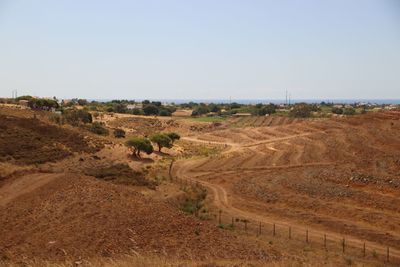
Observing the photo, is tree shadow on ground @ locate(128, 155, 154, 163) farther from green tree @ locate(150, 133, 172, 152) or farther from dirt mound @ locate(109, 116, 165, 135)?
dirt mound @ locate(109, 116, 165, 135)

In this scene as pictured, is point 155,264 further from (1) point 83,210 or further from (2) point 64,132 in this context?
(2) point 64,132

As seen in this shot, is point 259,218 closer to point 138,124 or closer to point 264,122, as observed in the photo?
point 138,124

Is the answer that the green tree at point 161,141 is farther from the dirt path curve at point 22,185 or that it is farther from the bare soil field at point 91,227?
the dirt path curve at point 22,185

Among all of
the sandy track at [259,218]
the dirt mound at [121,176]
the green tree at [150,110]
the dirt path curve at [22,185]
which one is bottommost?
the sandy track at [259,218]

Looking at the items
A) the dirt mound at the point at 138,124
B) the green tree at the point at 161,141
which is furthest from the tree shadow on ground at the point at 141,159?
the dirt mound at the point at 138,124

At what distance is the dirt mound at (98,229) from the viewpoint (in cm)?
1791

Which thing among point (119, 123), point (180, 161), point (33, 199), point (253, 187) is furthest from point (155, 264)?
point (119, 123)

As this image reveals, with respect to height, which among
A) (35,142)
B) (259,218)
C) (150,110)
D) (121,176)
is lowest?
(259,218)

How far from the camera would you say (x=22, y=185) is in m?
26.6

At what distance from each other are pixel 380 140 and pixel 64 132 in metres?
40.1

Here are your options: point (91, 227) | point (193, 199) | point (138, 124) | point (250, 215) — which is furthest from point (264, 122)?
point (91, 227)

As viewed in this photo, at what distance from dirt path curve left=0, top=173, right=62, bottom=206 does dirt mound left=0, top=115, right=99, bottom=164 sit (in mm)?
11416

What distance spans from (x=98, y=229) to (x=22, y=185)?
30.1ft

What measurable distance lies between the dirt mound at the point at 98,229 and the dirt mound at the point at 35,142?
1695 centimetres
